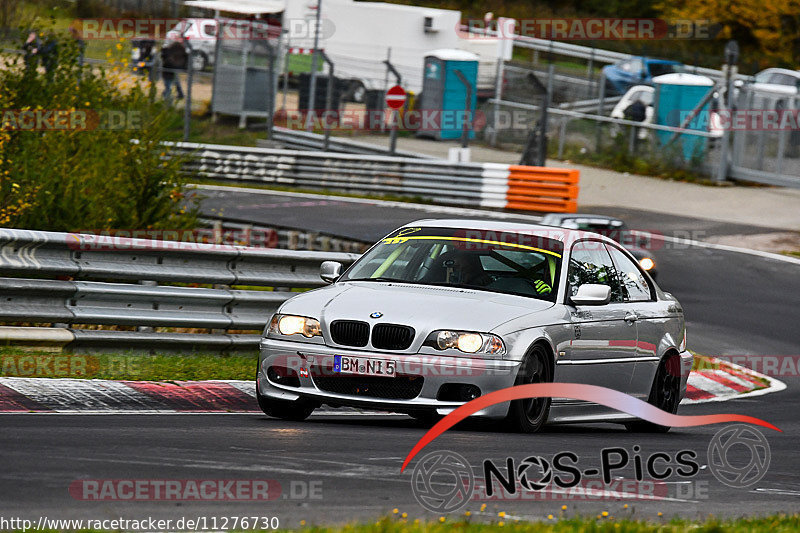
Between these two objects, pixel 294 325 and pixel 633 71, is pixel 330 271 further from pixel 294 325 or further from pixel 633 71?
pixel 633 71

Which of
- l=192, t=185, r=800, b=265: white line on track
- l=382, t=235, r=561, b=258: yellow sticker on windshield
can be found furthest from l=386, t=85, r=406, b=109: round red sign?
l=382, t=235, r=561, b=258: yellow sticker on windshield

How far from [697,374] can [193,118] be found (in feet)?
84.6

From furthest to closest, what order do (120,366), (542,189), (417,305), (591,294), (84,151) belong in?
(542,189) < (84,151) < (120,366) < (591,294) < (417,305)

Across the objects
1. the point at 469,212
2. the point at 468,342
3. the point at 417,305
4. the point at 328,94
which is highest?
the point at 328,94

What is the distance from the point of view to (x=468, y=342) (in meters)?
8.50

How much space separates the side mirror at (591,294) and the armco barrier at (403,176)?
18.5m

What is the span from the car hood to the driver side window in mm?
516

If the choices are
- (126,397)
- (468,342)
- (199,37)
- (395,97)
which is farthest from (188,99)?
(468,342)

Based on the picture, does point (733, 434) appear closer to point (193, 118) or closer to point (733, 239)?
point (733, 239)

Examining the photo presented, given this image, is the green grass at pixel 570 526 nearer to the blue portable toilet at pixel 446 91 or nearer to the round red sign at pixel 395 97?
the round red sign at pixel 395 97

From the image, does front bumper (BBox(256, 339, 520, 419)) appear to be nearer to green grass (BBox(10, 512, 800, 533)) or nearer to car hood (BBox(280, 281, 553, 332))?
car hood (BBox(280, 281, 553, 332))

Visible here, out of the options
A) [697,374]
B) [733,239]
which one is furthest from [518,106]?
[697,374]

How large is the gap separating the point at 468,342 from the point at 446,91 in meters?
27.9

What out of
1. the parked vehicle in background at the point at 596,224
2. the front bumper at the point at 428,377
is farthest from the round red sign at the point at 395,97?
the front bumper at the point at 428,377
